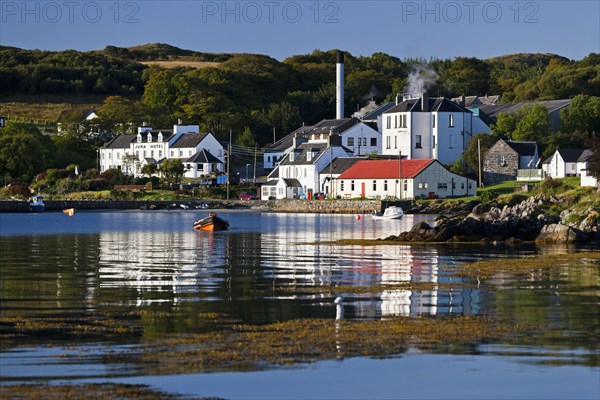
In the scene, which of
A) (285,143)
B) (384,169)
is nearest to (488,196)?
(384,169)

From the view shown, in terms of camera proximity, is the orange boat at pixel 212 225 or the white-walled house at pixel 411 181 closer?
the orange boat at pixel 212 225

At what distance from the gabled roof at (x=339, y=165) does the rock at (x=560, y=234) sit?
55.1m

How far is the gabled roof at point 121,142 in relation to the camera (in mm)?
126188

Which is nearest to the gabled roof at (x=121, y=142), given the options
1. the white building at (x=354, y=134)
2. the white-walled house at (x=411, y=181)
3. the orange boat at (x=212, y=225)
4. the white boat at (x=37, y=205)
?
the white building at (x=354, y=134)

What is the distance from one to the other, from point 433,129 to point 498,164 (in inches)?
452

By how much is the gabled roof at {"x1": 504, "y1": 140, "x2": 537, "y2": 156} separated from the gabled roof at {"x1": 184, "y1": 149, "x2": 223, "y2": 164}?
112 feet

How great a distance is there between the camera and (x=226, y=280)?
1140 inches

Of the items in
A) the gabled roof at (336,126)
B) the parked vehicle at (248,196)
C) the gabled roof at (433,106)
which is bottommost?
the parked vehicle at (248,196)

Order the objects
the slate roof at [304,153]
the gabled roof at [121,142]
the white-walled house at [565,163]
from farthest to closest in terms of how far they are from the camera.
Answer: the gabled roof at [121,142] → the slate roof at [304,153] → the white-walled house at [565,163]

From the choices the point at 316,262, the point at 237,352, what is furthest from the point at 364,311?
the point at 316,262

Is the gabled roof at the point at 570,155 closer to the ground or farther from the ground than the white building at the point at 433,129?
closer to the ground

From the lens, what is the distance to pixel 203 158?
11612 centimetres

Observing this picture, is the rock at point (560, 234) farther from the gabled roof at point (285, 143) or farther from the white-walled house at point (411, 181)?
the gabled roof at point (285, 143)

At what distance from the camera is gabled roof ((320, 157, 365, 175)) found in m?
101
